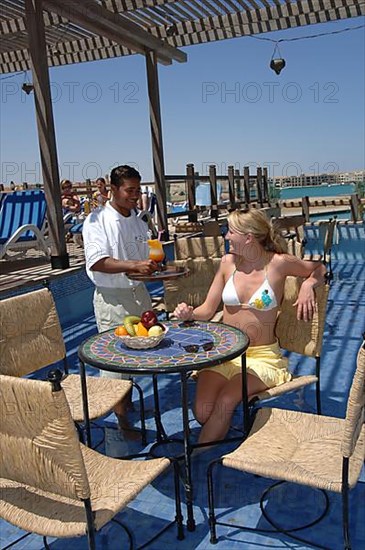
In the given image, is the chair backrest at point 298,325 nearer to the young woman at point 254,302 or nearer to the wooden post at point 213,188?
the young woman at point 254,302

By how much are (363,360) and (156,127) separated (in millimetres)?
6383

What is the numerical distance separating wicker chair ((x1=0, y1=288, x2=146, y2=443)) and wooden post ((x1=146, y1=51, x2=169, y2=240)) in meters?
4.46

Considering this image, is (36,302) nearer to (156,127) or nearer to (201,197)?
(156,127)

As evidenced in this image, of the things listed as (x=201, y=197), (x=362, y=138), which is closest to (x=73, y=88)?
(x=362, y=138)

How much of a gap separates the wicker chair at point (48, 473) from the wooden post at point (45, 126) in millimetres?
3877

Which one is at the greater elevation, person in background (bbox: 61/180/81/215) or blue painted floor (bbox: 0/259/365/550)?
person in background (bbox: 61/180/81/215)

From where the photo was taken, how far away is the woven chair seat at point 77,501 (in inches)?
61.4

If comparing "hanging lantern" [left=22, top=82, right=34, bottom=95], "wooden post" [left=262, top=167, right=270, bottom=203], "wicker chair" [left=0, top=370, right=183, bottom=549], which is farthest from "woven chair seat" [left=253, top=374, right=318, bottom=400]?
"wooden post" [left=262, top=167, right=270, bottom=203]

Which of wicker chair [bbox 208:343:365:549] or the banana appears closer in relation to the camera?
wicker chair [bbox 208:343:365:549]

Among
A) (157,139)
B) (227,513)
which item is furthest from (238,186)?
(227,513)

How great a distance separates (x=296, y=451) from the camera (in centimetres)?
196

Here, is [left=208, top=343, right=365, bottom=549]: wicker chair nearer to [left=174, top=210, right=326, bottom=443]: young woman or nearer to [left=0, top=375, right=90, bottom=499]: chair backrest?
[left=174, top=210, right=326, bottom=443]: young woman

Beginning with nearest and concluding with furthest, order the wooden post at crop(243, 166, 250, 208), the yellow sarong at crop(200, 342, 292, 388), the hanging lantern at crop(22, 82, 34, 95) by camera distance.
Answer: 1. the yellow sarong at crop(200, 342, 292, 388)
2. the hanging lantern at crop(22, 82, 34, 95)
3. the wooden post at crop(243, 166, 250, 208)

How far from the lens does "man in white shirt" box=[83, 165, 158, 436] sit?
2.79 metres
